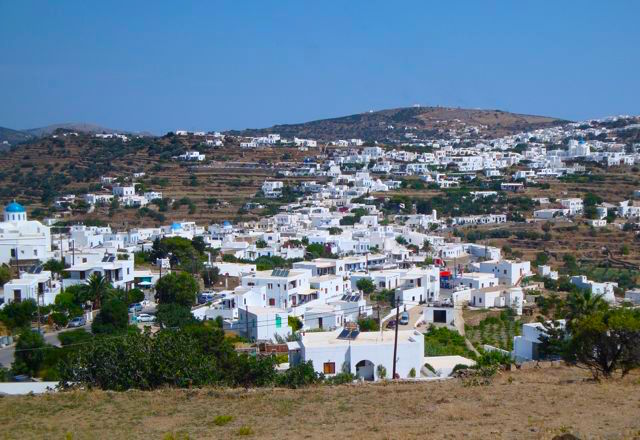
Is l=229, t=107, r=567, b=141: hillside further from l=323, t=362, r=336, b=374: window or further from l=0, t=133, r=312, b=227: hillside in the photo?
l=323, t=362, r=336, b=374: window

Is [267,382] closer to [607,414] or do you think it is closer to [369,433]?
[369,433]

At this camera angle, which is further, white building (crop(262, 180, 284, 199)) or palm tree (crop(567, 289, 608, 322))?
white building (crop(262, 180, 284, 199))

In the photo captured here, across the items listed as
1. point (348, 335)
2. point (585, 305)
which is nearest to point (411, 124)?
point (585, 305)

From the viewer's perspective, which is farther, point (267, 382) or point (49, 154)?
point (49, 154)

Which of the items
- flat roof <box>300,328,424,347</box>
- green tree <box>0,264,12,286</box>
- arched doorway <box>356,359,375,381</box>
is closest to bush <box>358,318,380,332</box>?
flat roof <box>300,328,424,347</box>

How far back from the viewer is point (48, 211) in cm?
5538

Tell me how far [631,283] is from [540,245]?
11.7 m

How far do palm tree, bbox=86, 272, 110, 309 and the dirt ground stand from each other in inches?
561

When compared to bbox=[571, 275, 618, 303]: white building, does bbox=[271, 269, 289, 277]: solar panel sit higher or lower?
higher

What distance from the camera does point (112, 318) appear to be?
23391 mm

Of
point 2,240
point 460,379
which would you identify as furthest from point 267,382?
point 2,240

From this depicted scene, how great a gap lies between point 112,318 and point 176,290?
371 centimetres

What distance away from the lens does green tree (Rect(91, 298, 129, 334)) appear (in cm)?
2298

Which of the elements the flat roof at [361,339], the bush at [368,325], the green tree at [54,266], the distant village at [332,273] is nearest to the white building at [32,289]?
the distant village at [332,273]
